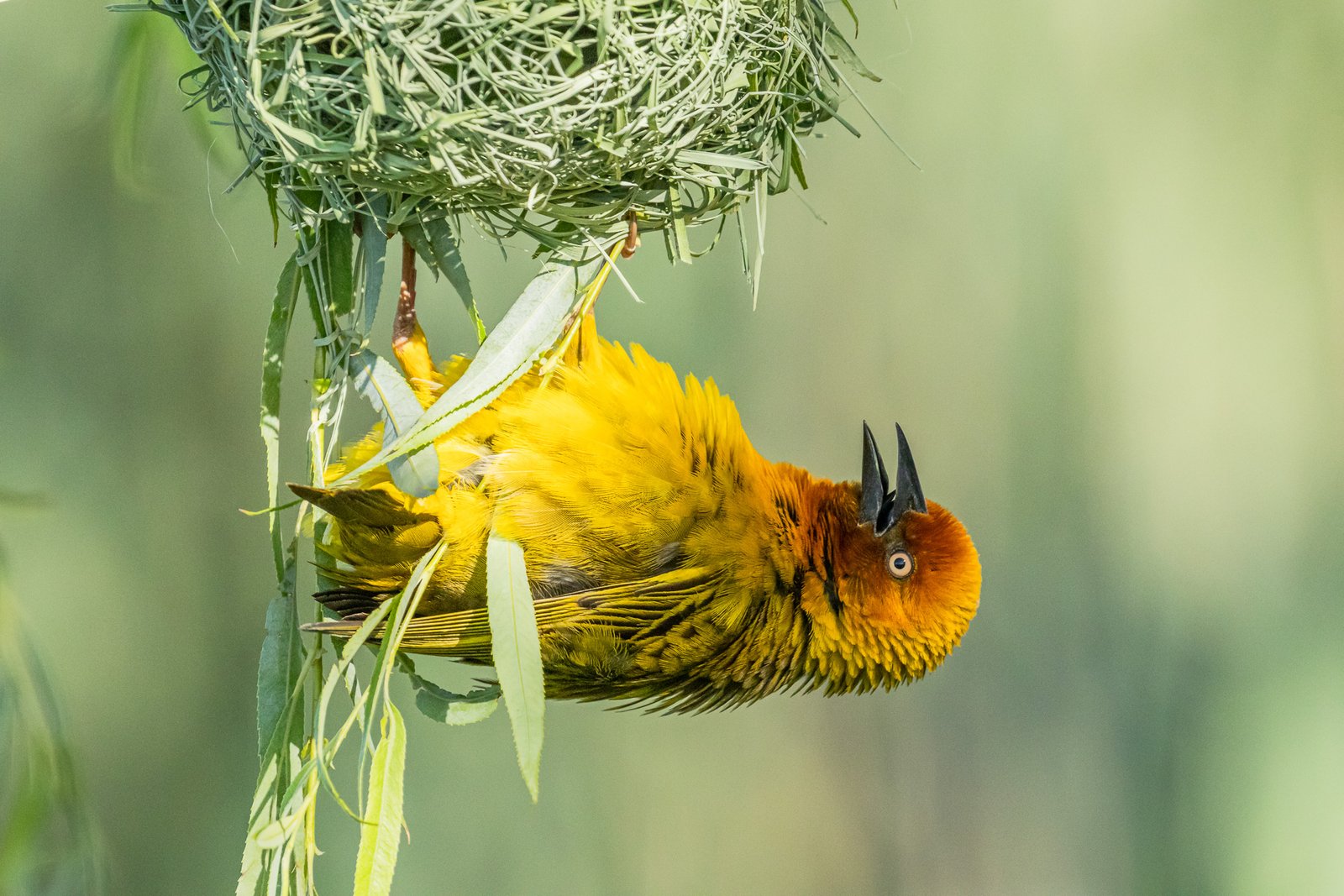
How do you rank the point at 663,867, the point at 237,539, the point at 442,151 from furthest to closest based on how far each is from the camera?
the point at 663,867 → the point at 237,539 → the point at 442,151

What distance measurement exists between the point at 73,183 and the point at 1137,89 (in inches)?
71.0

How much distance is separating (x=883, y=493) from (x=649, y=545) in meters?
0.30

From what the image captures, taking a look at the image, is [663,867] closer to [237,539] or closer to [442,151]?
[237,539]

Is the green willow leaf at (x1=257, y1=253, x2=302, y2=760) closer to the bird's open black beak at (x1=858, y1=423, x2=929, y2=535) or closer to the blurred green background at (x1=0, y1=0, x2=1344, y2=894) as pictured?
the bird's open black beak at (x1=858, y1=423, x2=929, y2=535)

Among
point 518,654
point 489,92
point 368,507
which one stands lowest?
point 518,654

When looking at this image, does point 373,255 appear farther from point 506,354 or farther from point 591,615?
point 591,615

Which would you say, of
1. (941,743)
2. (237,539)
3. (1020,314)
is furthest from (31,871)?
(1020,314)

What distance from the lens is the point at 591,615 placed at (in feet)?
3.53

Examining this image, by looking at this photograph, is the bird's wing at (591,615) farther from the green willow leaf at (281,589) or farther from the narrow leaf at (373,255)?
the narrow leaf at (373,255)

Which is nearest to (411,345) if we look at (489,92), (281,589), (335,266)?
(335,266)

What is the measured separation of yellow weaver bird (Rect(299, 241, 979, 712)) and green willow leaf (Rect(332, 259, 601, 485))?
0.14 meters

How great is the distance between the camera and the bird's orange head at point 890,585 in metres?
1.21

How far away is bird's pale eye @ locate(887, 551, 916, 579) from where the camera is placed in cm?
122

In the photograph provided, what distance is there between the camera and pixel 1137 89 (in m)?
2.07
